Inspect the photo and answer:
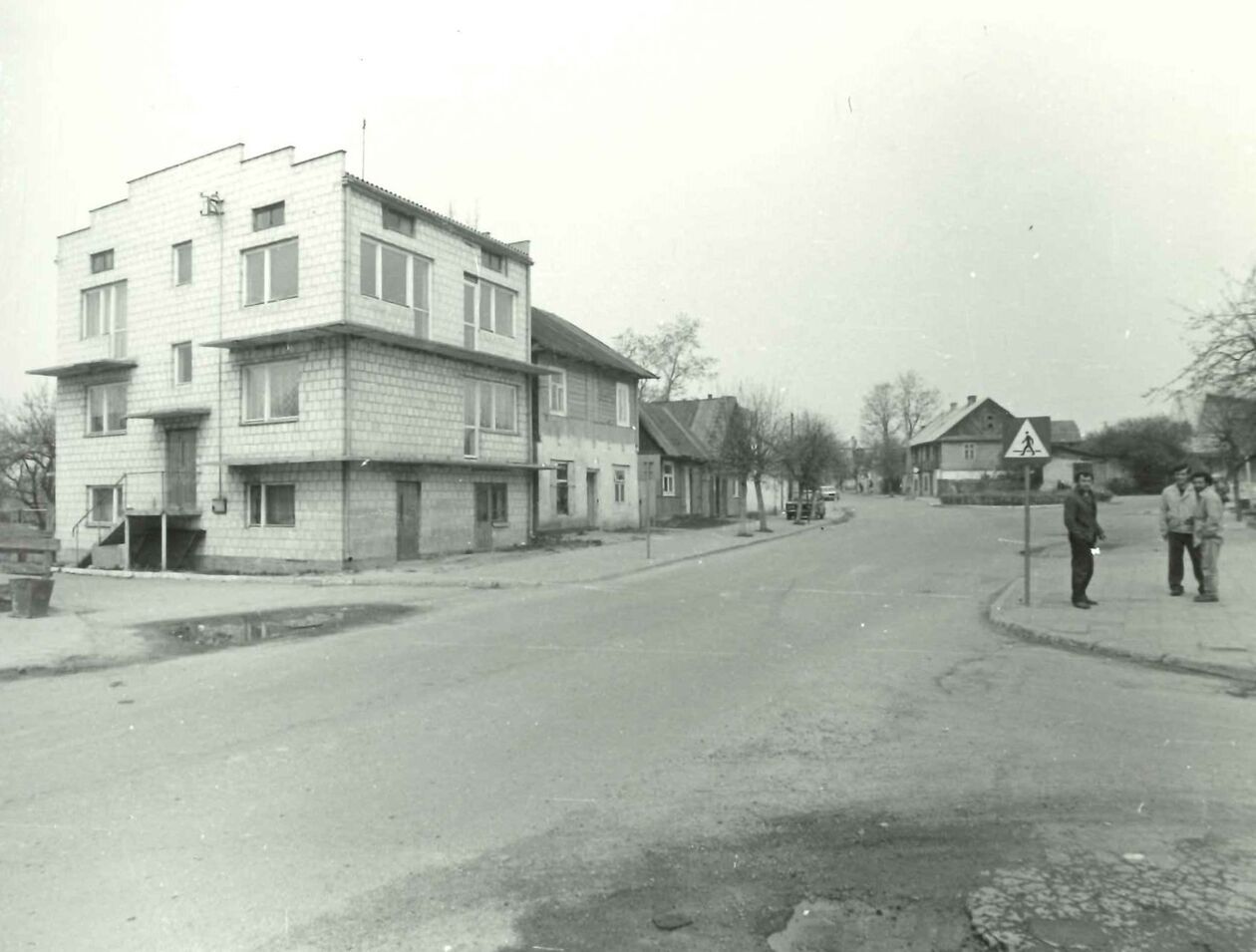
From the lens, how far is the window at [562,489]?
99.0 ft

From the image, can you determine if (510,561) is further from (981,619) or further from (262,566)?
(981,619)

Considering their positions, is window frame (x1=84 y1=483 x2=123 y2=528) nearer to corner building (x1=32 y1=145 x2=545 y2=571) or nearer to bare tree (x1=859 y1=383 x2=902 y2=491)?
corner building (x1=32 y1=145 x2=545 y2=571)

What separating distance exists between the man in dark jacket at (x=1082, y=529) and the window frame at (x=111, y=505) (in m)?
24.1

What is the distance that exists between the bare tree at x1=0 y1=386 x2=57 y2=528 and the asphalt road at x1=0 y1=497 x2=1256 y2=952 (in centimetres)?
4189

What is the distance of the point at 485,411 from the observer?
82.5 feet

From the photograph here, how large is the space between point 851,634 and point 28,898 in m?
8.52

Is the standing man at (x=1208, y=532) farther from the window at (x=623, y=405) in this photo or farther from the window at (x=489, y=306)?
the window at (x=623, y=405)

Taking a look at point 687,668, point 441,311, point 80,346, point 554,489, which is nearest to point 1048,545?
point 554,489

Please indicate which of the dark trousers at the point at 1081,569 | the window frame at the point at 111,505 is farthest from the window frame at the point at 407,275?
the dark trousers at the point at 1081,569

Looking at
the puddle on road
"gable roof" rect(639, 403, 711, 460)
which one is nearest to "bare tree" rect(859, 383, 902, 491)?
"gable roof" rect(639, 403, 711, 460)

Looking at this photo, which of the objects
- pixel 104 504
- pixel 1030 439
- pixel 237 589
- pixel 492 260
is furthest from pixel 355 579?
pixel 1030 439

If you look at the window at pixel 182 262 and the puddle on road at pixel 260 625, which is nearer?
the puddle on road at pixel 260 625

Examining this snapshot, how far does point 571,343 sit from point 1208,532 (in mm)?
22384

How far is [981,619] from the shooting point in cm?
1209
